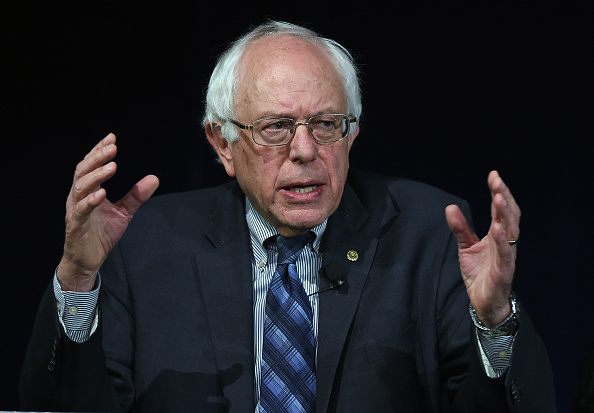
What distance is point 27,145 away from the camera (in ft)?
10.4

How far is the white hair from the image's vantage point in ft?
8.16

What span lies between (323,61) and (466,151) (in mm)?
912

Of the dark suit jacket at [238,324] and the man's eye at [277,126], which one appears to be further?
the man's eye at [277,126]

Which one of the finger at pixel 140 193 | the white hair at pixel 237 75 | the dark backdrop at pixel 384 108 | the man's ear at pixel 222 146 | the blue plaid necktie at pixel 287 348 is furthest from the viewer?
the dark backdrop at pixel 384 108

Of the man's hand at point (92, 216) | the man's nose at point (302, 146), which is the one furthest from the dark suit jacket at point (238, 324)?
the man's nose at point (302, 146)

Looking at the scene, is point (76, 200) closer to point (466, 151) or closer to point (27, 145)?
point (27, 145)

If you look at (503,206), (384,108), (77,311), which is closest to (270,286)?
(77,311)

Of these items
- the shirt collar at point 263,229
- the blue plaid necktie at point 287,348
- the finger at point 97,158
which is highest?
the finger at point 97,158

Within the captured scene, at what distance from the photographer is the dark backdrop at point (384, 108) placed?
3.03 meters

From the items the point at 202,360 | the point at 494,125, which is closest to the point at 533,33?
the point at 494,125

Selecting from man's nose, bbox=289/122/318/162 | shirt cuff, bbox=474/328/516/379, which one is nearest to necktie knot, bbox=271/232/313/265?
man's nose, bbox=289/122/318/162

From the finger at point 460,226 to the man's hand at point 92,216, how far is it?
71cm

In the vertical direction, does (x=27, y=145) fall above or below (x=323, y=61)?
below

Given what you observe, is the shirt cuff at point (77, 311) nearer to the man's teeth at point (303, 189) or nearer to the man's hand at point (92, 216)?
the man's hand at point (92, 216)
